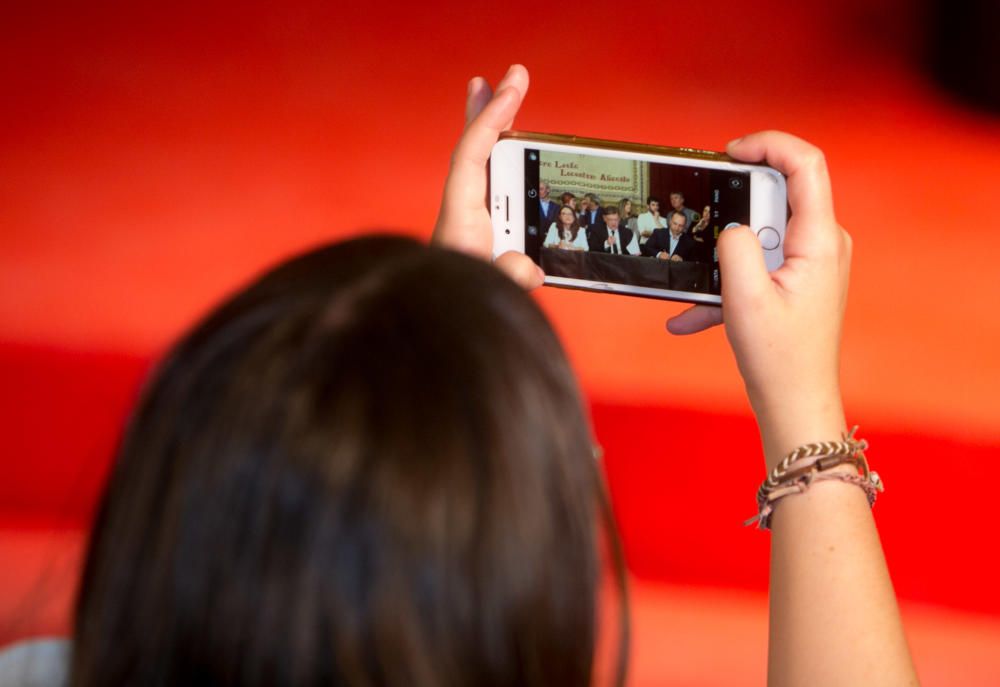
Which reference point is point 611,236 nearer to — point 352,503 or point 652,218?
point 652,218

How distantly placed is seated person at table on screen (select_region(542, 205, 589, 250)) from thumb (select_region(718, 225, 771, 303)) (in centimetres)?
14

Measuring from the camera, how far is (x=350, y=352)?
0.32 metres

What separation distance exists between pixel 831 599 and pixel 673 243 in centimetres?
31

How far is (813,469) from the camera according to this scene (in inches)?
20.6

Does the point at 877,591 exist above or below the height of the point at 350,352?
below

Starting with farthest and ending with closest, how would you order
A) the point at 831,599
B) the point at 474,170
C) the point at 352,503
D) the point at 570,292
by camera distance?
1. the point at 570,292
2. the point at 474,170
3. the point at 831,599
4. the point at 352,503

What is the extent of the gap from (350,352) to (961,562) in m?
0.87

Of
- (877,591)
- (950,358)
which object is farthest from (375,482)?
(950,358)

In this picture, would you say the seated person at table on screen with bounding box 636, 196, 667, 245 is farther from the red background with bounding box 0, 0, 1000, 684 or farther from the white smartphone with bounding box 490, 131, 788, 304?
the red background with bounding box 0, 0, 1000, 684

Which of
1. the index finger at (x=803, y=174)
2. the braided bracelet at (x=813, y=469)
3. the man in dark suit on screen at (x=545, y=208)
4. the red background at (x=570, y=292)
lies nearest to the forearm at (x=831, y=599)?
the braided bracelet at (x=813, y=469)

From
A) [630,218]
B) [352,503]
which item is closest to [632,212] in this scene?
[630,218]

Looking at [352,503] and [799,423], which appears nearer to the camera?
[352,503]

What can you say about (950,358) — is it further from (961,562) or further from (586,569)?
(586,569)

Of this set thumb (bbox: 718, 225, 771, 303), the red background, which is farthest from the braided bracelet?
the red background
